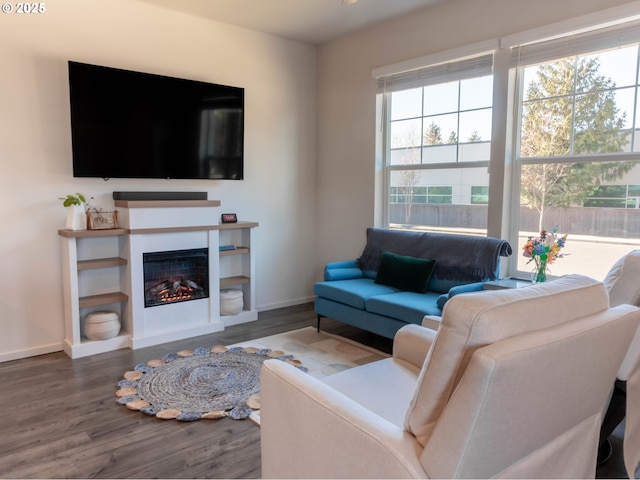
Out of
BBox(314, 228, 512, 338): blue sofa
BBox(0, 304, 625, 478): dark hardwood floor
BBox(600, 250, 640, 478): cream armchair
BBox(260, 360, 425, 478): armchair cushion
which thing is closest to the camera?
BBox(260, 360, 425, 478): armchair cushion

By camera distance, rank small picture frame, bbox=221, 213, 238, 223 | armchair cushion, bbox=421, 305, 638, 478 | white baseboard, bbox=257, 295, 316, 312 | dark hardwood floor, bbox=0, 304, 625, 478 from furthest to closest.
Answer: white baseboard, bbox=257, 295, 316, 312, small picture frame, bbox=221, 213, 238, 223, dark hardwood floor, bbox=0, 304, 625, 478, armchair cushion, bbox=421, 305, 638, 478

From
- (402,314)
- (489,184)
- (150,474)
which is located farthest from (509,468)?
(489,184)

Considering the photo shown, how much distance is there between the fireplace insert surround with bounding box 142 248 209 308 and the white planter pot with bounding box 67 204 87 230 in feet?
1.77

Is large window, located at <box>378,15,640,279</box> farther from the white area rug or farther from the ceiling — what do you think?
the white area rug

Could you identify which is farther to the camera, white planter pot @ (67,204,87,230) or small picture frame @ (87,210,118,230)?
small picture frame @ (87,210,118,230)

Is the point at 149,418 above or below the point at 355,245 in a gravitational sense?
below

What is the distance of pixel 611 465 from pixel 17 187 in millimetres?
4314

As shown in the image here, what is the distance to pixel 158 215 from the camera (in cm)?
393

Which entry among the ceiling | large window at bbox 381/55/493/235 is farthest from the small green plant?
large window at bbox 381/55/493/235

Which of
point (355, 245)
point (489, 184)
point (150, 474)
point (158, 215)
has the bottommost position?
point (150, 474)

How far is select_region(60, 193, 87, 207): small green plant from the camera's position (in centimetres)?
362

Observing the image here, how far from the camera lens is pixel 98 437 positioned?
246 cm

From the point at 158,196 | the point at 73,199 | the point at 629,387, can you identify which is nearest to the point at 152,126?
the point at 158,196

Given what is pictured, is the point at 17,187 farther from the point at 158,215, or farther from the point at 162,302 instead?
the point at 162,302
